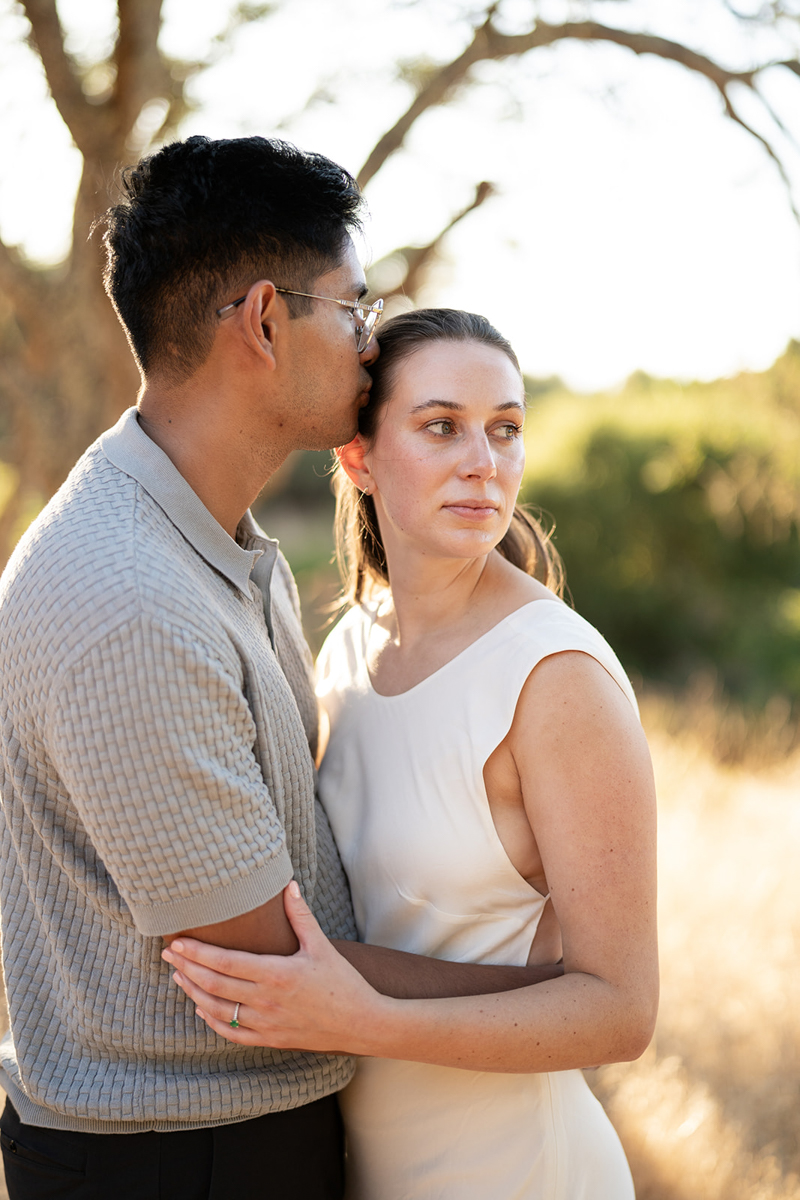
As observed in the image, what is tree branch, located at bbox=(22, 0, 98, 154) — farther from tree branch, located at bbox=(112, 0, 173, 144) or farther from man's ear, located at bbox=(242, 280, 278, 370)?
man's ear, located at bbox=(242, 280, 278, 370)

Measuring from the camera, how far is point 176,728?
4.30ft

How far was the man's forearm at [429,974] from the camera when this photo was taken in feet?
5.41

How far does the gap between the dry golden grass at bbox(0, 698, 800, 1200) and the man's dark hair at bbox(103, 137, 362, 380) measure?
2852mm

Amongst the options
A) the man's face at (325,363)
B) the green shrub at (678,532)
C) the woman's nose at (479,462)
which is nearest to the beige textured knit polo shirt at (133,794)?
the man's face at (325,363)

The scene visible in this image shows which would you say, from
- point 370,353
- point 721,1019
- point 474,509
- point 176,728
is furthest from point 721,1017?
point 176,728

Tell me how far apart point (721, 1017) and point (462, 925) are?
258 centimetres

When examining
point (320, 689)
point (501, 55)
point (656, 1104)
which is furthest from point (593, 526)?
point (320, 689)

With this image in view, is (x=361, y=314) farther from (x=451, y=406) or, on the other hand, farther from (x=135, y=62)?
(x=135, y=62)

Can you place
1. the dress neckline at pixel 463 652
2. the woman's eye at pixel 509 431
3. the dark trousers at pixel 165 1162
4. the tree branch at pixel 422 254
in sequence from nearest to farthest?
the dark trousers at pixel 165 1162 < the dress neckline at pixel 463 652 < the woman's eye at pixel 509 431 < the tree branch at pixel 422 254

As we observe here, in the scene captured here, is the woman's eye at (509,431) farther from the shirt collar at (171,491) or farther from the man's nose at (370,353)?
the shirt collar at (171,491)

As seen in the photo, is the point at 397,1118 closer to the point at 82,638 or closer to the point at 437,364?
the point at 82,638

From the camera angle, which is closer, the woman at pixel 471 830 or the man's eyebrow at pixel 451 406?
the woman at pixel 471 830

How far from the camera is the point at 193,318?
1.67m

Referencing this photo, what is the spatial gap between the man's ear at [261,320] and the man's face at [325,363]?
0.04 m
